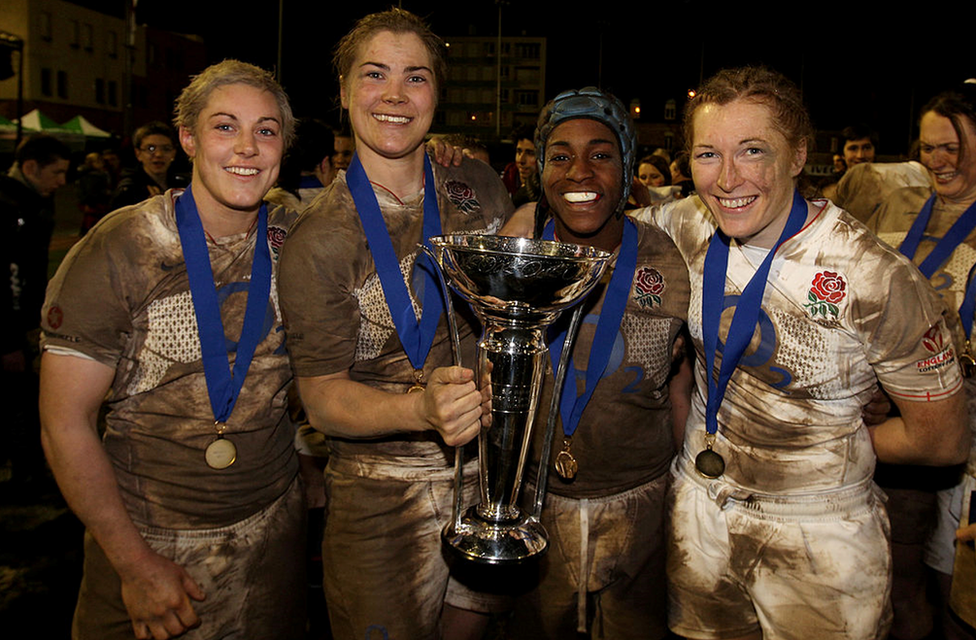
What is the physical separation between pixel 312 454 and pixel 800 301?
8.60ft

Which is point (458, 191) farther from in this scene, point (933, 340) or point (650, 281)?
point (933, 340)

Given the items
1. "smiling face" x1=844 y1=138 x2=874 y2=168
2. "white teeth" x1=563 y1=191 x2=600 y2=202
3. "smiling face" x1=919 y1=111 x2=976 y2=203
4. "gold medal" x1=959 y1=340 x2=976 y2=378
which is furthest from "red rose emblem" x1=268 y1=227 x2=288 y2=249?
"smiling face" x1=844 y1=138 x2=874 y2=168

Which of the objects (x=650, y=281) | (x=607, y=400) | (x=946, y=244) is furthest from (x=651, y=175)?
(x=607, y=400)

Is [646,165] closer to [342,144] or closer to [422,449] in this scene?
[342,144]

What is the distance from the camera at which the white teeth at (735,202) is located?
235cm

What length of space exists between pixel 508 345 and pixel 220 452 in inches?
45.0

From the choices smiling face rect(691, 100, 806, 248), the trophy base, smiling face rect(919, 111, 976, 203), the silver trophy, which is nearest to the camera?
the silver trophy

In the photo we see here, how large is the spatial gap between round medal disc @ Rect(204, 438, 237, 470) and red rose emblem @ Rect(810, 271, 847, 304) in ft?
6.21

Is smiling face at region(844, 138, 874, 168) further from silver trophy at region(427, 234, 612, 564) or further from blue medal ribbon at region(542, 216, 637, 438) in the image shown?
silver trophy at region(427, 234, 612, 564)

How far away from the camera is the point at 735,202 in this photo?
236 centimetres

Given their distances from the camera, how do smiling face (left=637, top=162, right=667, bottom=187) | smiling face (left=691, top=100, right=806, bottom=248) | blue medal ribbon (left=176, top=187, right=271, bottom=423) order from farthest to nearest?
smiling face (left=637, top=162, right=667, bottom=187) < blue medal ribbon (left=176, top=187, right=271, bottom=423) < smiling face (left=691, top=100, right=806, bottom=248)

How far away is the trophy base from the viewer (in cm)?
202

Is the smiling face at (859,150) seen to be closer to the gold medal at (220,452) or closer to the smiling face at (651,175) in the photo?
the smiling face at (651,175)

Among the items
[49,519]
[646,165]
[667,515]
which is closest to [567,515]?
[667,515]
